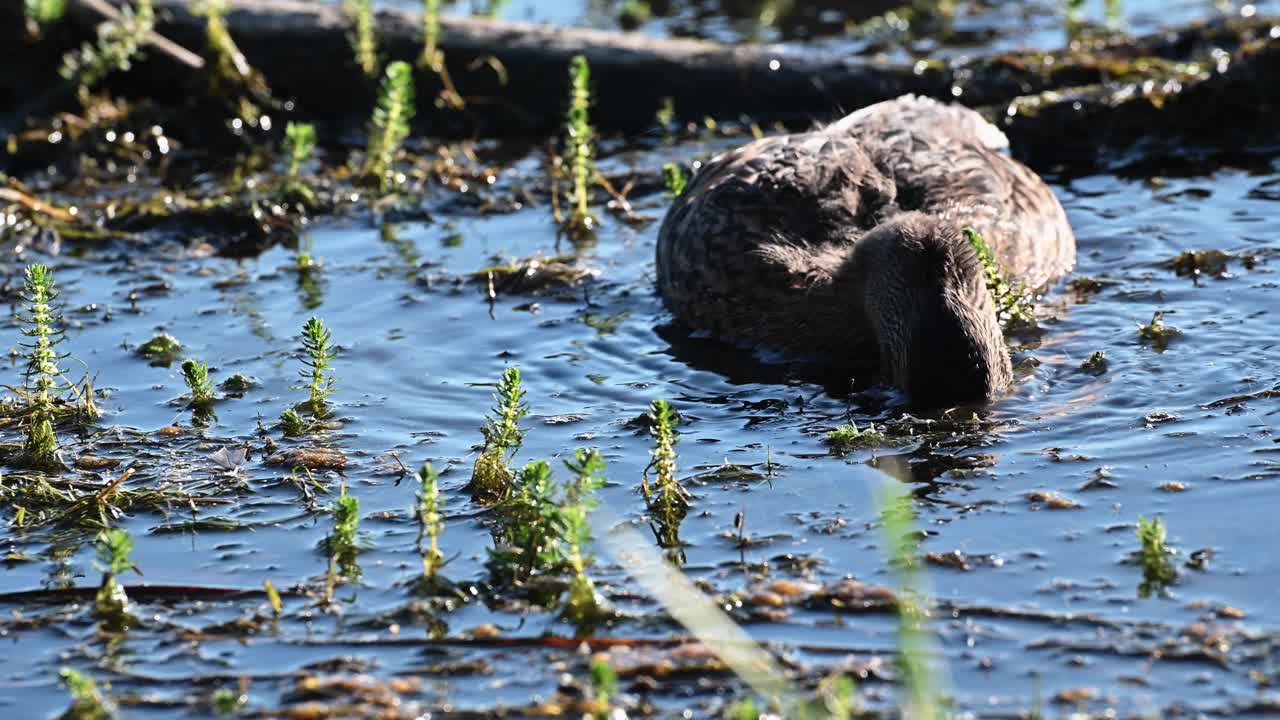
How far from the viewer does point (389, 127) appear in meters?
9.81

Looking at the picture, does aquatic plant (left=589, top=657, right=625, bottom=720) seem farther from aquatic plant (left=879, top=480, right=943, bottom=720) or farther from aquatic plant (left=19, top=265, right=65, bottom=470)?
aquatic plant (left=19, top=265, right=65, bottom=470)

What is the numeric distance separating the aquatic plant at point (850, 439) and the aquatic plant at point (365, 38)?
568cm

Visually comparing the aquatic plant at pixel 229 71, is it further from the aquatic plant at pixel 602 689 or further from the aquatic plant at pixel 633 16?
the aquatic plant at pixel 602 689

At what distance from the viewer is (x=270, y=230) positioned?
9.73 m

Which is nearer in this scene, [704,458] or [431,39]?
[704,458]

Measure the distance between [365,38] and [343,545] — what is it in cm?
622

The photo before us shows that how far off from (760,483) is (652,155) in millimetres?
5062

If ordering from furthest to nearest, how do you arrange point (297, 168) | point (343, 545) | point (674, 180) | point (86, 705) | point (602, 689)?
point (297, 168), point (674, 180), point (343, 545), point (86, 705), point (602, 689)

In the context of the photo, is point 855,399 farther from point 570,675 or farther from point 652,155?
point 652,155

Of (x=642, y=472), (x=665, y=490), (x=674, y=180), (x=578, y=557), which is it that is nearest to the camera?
(x=578, y=557)

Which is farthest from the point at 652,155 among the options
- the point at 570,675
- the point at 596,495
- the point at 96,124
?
the point at 570,675

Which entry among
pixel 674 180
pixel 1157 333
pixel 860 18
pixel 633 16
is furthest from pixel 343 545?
pixel 860 18

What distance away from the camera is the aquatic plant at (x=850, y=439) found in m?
6.35

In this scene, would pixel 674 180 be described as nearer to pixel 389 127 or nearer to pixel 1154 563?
pixel 389 127
